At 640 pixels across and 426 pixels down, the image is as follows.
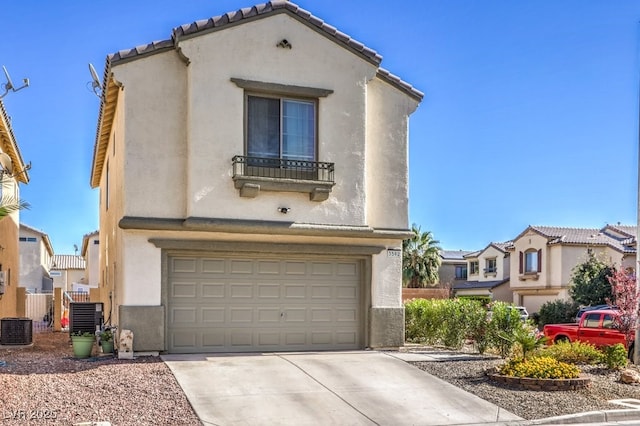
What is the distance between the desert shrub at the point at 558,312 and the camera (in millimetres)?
35841

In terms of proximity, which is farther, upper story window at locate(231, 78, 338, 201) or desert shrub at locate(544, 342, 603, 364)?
desert shrub at locate(544, 342, 603, 364)

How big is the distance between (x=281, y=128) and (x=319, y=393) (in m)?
5.98

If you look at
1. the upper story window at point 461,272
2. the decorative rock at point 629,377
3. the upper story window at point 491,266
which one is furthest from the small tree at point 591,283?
the upper story window at point 461,272

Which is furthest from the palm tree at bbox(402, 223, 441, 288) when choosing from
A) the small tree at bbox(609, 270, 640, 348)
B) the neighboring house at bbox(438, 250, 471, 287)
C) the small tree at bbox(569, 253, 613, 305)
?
the small tree at bbox(609, 270, 640, 348)

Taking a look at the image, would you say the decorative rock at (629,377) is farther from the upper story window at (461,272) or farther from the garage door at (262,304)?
the upper story window at (461,272)

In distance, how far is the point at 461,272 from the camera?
61.7 m

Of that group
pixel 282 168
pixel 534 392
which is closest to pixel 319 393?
pixel 534 392

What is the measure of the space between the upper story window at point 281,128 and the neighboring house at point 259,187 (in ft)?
0.08

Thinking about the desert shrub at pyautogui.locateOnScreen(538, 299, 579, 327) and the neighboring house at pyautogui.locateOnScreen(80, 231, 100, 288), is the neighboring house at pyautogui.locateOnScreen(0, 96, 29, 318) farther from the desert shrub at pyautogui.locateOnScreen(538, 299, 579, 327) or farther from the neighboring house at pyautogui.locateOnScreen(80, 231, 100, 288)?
the desert shrub at pyautogui.locateOnScreen(538, 299, 579, 327)

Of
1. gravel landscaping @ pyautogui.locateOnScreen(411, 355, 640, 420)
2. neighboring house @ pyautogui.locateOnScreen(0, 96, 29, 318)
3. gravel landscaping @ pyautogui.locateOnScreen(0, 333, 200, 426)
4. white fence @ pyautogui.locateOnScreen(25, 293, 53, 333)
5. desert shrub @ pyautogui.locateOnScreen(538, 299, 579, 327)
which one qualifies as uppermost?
neighboring house @ pyautogui.locateOnScreen(0, 96, 29, 318)

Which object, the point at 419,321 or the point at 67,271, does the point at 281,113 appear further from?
the point at 67,271

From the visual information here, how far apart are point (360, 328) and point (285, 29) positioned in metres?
6.94

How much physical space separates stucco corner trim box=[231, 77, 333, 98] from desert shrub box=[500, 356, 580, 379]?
22.5 ft

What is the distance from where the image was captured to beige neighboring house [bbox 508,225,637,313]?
1608 inches
